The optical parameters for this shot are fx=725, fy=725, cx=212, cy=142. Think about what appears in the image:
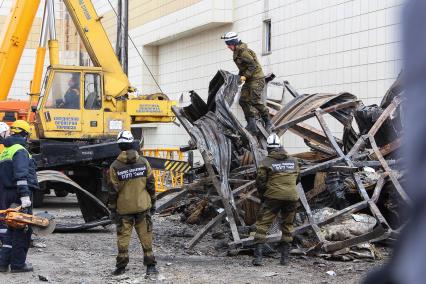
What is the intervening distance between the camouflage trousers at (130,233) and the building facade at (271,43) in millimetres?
5185

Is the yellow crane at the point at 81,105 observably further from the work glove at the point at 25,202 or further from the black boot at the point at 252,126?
the work glove at the point at 25,202

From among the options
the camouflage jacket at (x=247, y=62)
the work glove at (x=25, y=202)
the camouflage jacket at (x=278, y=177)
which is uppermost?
the camouflage jacket at (x=247, y=62)

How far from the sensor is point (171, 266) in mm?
9703

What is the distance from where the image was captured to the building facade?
1692 centimetres

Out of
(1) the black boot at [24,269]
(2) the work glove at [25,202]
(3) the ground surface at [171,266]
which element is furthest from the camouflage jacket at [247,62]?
(1) the black boot at [24,269]

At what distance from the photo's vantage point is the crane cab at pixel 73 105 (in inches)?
580

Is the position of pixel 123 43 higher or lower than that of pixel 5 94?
higher

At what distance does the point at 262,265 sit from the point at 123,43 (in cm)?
1579

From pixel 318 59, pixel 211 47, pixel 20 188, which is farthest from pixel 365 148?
pixel 211 47

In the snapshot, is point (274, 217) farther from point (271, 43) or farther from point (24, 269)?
point (271, 43)

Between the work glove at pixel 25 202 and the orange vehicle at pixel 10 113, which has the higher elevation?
the orange vehicle at pixel 10 113

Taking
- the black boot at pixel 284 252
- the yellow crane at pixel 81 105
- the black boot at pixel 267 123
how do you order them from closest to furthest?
the black boot at pixel 284 252
the black boot at pixel 267 123
the yellow crane at pixel 81 105

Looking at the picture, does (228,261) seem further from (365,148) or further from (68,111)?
(68,111)

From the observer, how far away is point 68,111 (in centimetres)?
1498
